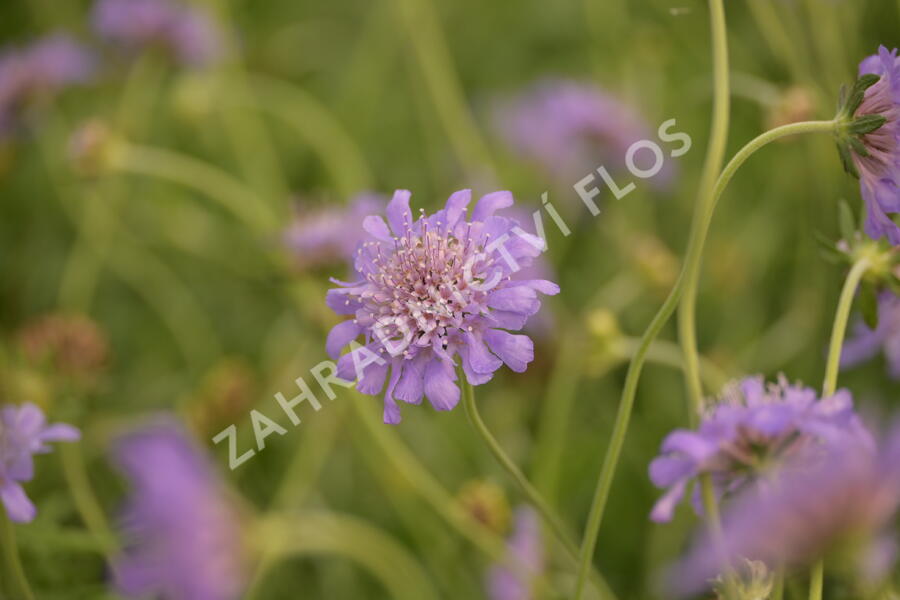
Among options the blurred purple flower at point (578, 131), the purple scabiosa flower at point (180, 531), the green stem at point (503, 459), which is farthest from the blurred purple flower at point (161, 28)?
the green stem at point (503, 459)

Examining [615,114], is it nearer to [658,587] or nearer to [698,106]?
[698,106]

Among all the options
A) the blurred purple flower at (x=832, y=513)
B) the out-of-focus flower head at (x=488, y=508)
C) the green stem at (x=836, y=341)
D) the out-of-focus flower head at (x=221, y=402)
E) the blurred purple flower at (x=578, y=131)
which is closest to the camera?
the blurred purple flower at (x=832, y=513)

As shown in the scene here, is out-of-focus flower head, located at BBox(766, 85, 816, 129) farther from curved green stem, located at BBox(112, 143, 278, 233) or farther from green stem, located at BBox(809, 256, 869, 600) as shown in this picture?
curved green stem, located at BBox(112, 143, 278, 233)

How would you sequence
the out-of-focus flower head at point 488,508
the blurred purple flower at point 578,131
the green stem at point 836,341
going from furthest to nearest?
the blurred purple flower at point 578,131
the out-of-focus flower head at point 488,508
the green stem at point 836,341

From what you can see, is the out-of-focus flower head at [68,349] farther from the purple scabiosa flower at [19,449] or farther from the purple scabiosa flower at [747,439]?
the purple scabiosa flower at [747,439]

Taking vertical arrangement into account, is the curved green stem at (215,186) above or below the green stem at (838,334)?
above

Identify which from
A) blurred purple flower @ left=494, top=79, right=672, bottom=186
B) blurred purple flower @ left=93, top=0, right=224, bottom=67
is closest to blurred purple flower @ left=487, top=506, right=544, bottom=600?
blurred purple flower @ left=494, top=79, right=672, bottom=186
